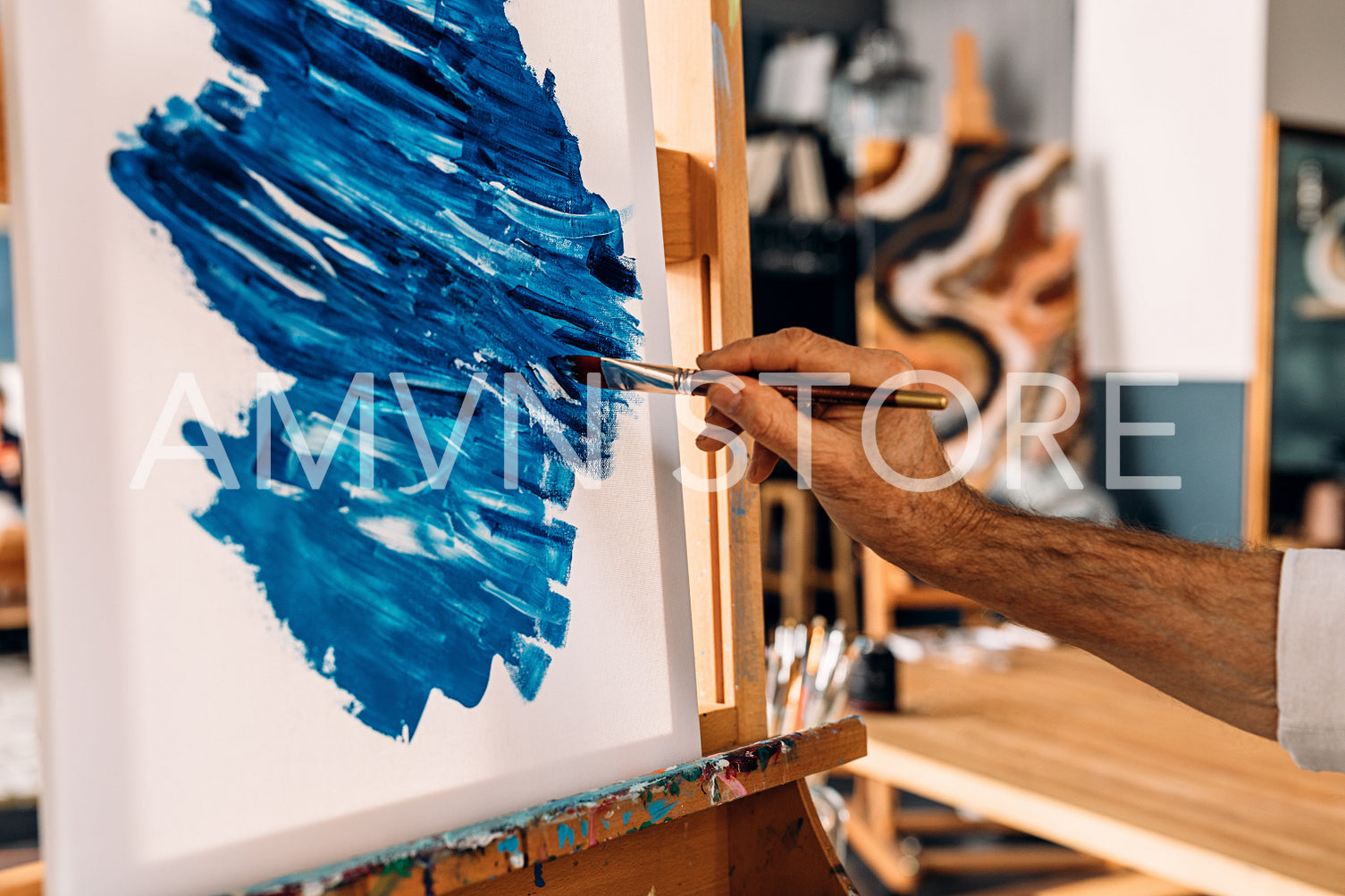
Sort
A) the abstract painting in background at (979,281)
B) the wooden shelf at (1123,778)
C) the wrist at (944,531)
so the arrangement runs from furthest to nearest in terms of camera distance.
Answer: the abstract painting in background at (979,281)
the wooden shelf at (1123,778)
the wrist at (944,531)

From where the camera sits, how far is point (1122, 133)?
3531 millimetres

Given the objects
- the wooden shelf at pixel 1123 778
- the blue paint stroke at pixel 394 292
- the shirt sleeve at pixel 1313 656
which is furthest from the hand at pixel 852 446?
the wooden shelf at pixel 1123 778

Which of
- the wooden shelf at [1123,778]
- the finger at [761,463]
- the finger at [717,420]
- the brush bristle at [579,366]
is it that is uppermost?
the brush bristle at [579,366]

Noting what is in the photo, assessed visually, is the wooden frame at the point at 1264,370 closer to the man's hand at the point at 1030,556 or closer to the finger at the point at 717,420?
the man's hand at the point at 1030,556

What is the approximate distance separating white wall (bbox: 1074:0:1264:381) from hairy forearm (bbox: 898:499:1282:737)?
2.60 m

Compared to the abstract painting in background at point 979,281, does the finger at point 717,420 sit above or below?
below

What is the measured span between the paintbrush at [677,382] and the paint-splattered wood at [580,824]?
30cm

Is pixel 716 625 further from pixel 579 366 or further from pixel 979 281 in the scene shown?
pixel 979 281

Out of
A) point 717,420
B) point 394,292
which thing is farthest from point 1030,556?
point 394,292

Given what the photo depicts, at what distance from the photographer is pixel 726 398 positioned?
2.60 feet

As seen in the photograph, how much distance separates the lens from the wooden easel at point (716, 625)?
79 centimetres

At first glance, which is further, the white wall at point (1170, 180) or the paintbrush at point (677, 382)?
the white wall at point (1170, 180)

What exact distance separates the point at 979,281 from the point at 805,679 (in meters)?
2.29

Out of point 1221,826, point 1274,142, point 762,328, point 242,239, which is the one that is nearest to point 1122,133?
point 1274,142
